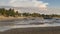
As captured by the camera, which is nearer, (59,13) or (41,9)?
(41,9)

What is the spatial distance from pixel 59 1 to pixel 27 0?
1.77 m

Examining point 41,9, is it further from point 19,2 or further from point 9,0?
point 9,0

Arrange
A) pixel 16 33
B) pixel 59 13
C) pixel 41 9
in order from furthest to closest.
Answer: pixel 59 13 < pixel 41 9 < pixel 16 33

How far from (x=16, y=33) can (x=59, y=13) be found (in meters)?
3.45

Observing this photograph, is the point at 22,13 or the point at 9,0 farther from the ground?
the point at 9,0

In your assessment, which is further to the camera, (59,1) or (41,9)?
(59,1)

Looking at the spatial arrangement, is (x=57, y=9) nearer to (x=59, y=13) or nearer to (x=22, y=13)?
(x=59, y=13)

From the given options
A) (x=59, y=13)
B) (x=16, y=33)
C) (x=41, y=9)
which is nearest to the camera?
(x=16, y=33)

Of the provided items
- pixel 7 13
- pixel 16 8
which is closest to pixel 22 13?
pixel 16 8

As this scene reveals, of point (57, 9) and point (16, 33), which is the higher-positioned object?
point (57, 9)

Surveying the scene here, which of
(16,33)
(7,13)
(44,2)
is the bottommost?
(16,33)

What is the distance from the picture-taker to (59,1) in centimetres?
860

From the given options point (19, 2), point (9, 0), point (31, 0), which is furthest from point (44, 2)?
point (9, 0)

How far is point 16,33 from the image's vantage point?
590 centimetres
